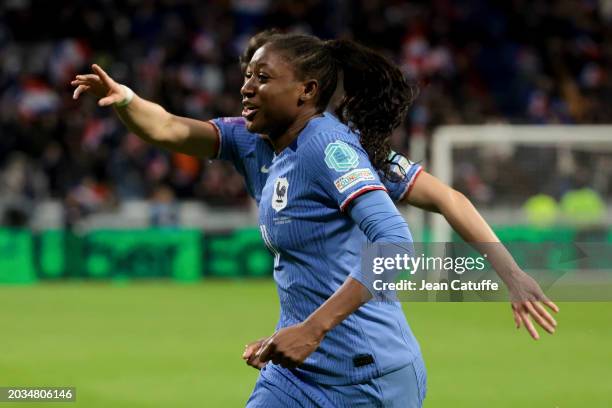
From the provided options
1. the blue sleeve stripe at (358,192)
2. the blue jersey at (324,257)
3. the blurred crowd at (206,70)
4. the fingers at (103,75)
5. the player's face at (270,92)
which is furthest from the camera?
the blurred crowd at (206,70)

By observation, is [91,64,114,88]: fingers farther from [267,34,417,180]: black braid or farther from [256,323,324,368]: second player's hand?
[256,323,324,368]: second player's hand

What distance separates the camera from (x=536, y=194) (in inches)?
676

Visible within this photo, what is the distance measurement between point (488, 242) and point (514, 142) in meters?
13.7

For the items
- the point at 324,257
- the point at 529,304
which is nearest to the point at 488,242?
the point at 529,304

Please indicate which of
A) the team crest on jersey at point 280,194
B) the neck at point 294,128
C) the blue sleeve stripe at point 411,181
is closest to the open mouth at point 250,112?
the neck at point 294,128

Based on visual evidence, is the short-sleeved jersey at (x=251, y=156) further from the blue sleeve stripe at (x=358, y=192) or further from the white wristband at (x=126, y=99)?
the blue sleeve stripe at (x=358, y=192)

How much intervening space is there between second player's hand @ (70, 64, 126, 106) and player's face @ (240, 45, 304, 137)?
2.10ft

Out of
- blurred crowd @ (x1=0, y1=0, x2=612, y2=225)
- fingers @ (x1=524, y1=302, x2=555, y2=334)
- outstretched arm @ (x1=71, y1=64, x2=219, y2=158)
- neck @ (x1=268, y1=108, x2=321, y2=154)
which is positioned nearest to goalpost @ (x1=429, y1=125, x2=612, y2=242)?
blurred crowd @ (x1=0, y1=0, x2=612, y2=225)

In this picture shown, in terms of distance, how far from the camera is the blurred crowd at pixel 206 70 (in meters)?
18.9

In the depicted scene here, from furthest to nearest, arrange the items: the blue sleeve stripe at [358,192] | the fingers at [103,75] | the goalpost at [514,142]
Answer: the goalpost at [514,142]
the fingers at [103,75]
the blue sleeve stripe at [358,192]

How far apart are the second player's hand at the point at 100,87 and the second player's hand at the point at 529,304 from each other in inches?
64.2

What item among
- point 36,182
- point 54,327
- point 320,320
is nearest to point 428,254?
point 320,320

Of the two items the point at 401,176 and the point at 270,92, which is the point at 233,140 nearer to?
the point at 270,92

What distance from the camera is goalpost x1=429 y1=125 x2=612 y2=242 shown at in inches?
650
